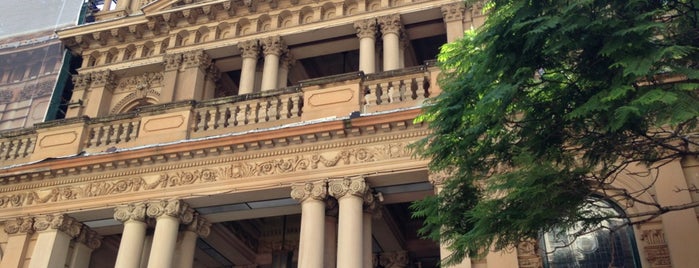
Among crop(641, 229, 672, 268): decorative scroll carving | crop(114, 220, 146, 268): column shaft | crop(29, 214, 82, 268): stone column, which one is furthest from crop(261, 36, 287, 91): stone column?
crop(641, 229, 672, 268): decorative scroll carving

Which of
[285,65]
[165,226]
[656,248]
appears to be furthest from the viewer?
[285,65]

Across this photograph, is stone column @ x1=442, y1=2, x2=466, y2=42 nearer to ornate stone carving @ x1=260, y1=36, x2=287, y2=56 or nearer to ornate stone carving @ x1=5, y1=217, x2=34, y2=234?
ornate stone carving @ x1=260, y1=36, x2=287, y2=56

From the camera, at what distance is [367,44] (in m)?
19.5

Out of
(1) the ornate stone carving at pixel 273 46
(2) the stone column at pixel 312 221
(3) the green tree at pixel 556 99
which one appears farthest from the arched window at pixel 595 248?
(1) the ornate stone carving at pixel 273 46

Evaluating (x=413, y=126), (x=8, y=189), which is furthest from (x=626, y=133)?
(x=8, y=189)

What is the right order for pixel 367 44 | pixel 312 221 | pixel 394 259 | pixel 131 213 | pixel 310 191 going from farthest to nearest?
pixel 367 44 < pixel 394 259 < pixel 131 213 < pixel 310 191 < pixel 312 221

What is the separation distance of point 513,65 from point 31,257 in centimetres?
1272

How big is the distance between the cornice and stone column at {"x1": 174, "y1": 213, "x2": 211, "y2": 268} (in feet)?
4.75

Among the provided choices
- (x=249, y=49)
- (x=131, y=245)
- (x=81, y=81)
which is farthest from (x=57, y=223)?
(x=249, y=49)

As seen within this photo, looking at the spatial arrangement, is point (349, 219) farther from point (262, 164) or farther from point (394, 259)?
point (394, 259)

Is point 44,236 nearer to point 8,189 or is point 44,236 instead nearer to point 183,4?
point 8,189

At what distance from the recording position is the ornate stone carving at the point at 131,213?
15461mm

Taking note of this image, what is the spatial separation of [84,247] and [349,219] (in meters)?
7.56

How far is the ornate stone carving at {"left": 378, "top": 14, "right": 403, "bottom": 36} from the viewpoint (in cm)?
1959
